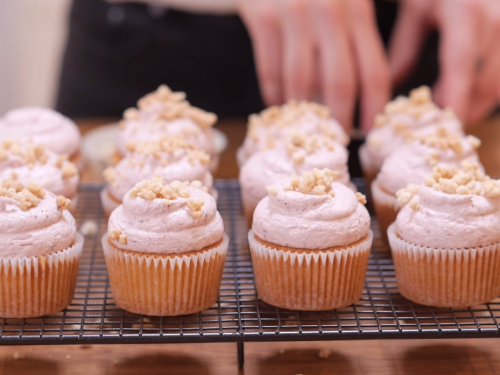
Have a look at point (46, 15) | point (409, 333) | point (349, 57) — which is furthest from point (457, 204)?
point (46, 15)

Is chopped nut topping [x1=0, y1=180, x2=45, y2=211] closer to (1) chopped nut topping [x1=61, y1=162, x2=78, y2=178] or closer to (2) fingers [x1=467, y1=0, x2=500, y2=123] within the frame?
(1) chopped nut topping [x1=61, y1=162, x2=78, y2=178]

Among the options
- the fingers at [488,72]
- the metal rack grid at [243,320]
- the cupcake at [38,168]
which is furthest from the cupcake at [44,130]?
the fingers at [488,72]

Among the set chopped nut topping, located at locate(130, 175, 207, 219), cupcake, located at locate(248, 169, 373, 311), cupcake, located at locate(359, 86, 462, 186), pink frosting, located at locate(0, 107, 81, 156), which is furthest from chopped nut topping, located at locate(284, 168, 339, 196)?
pink frosting, located at locate(0, 107, 81, 156)

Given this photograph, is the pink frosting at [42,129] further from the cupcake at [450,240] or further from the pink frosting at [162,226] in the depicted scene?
the cupcake at [450,240]

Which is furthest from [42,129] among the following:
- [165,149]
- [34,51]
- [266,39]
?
[34,51]

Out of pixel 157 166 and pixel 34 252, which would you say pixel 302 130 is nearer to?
pixel 157 166
